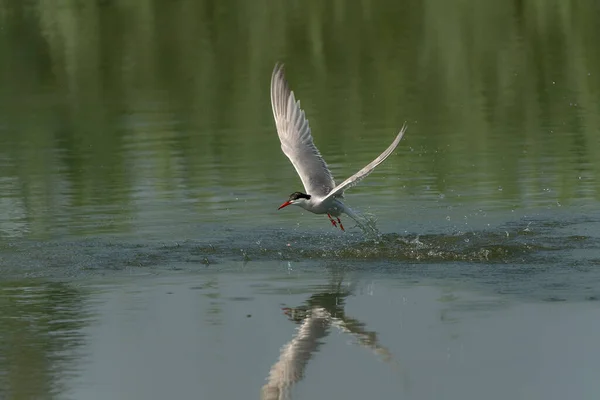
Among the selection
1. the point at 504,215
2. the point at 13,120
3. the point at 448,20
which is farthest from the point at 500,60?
the point at 504,215

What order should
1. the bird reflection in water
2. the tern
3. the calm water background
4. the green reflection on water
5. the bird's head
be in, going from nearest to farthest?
the bird reflection in water → the green reflection on water → the calm water background → the bird's head → the tern

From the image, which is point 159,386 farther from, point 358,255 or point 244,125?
point 244,125

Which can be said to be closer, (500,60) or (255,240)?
(255,240)

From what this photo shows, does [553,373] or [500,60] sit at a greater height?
[500,60]

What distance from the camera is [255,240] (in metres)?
14.0

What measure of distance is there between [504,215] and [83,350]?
5865mm

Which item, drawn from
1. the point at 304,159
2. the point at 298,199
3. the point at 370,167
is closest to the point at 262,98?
the point at 304,159

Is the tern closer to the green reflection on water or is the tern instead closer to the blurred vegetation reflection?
the blurred vegetation reflection

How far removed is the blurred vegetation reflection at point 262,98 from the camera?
55.0 feet

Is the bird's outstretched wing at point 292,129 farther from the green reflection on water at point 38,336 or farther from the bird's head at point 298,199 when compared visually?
the green reflection on water at point 38,336

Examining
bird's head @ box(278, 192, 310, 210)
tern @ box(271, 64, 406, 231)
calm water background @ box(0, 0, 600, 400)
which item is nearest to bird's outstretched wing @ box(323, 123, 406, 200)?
calm water background @ box(0, 0, 600, 400)

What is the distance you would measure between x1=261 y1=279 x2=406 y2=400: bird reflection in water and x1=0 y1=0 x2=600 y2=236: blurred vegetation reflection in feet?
12.4

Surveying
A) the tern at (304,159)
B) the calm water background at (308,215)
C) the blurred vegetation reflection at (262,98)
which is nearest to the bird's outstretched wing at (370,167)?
the calm water background at (308,215)

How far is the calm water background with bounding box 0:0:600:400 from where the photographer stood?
956 centimetres
